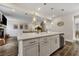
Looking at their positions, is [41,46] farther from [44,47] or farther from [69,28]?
[69,28]

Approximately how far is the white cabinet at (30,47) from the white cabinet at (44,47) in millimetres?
103

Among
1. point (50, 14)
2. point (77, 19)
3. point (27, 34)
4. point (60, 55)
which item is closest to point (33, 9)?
point (50, 14)

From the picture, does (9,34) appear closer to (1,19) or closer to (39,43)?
(1,19)

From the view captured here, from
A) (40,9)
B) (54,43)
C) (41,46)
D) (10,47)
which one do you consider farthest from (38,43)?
(40,9)

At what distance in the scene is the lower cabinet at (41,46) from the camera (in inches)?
64.0

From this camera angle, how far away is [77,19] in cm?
169

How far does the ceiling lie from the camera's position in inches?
63.6

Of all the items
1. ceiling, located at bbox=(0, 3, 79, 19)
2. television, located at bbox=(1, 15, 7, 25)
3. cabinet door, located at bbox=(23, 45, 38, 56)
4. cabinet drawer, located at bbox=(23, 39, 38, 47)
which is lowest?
cabinet door, located at bbox=(23, 45, 38, 56)

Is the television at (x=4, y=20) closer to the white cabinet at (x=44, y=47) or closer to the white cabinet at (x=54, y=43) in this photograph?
the white cabinet at (x=44, y=47)

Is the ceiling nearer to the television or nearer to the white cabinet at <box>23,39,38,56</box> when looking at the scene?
the television

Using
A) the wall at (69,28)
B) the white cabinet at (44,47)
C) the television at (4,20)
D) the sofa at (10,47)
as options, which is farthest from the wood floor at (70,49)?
the television at (4,20)

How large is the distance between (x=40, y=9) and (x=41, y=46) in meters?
0.65

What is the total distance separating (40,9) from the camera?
5.44ft

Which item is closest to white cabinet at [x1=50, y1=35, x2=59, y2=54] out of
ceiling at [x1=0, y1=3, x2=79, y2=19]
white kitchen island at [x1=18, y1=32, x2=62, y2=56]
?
white kitchen island at [x1=18, y1=32, x2=62, y2=56]
